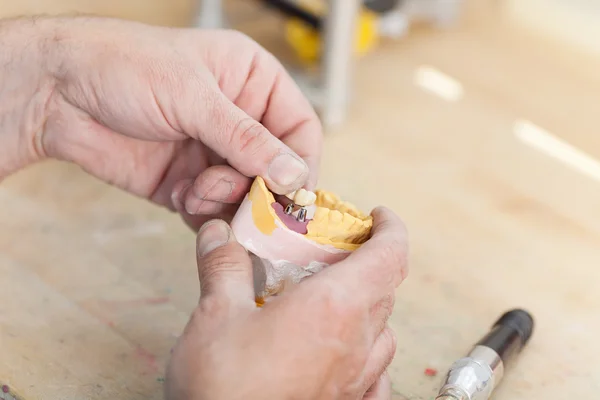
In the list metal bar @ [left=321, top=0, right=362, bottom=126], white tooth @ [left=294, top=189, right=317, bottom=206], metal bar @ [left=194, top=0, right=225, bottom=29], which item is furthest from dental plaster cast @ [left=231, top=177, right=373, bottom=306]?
metal bar @ [left=194, top=0, right=225, bottom=29]

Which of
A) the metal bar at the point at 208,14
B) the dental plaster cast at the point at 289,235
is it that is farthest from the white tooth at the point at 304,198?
the metal bar at the point at 208,14

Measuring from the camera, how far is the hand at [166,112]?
2.85 feet

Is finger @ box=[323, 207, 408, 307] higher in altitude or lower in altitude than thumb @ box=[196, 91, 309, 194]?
lower

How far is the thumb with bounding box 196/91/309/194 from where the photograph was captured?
832mm

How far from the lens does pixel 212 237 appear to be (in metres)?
0.80

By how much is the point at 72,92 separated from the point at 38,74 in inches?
2.5

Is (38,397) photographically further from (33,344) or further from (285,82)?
(285,82)

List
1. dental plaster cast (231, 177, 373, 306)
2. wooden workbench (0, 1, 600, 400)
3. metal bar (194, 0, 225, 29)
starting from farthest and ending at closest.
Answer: metal bar (194, 0, 225, 29)
wooden workbench (0, 1, 600, 400)
dental plaster cast (231, 177, 373, 306)

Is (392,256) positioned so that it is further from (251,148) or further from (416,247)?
(416,247)

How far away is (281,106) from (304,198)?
207 mm

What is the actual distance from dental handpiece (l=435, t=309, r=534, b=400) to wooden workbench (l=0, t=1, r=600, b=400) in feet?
0.16

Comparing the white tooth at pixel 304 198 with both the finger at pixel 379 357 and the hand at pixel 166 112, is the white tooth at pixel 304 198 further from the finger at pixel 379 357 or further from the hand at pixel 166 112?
the finger at pixel 379 357

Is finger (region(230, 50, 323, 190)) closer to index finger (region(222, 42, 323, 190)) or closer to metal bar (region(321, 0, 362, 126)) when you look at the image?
index finger (region(222, 42, 323, 190))

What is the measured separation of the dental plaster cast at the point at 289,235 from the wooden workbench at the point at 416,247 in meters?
0.22
